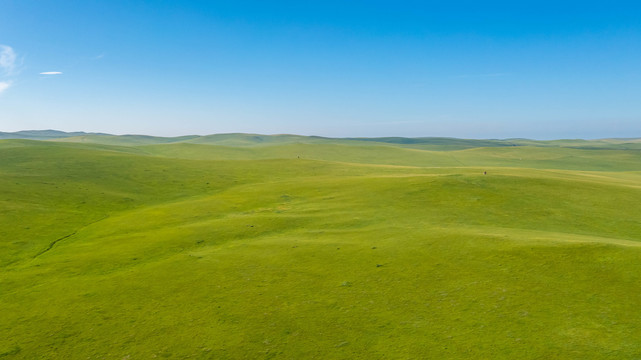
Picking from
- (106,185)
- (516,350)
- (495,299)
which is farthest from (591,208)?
(106,185)

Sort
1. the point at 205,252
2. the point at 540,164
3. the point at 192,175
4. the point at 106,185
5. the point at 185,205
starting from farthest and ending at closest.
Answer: the point at 540,164 → the point at 192,175 → the point at 106,185 → the point at 185,205 → the point at 205,252

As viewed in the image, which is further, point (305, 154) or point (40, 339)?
point (305, 154)

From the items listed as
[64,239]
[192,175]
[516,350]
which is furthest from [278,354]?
[192,175]

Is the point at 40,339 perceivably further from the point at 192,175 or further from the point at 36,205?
the point at 192,175

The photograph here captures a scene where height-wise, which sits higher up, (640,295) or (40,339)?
(640,295)

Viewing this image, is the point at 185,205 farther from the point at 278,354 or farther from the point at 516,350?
the point at 516,350

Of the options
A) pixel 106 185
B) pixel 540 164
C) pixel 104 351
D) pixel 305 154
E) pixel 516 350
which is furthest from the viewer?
pixel 305 154
